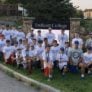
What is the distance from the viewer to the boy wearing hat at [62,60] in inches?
703

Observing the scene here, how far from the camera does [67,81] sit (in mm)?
16734

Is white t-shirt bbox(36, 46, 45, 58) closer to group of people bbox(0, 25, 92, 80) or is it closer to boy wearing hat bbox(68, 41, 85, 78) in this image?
group of people bbox(0, 25, 92, 80)

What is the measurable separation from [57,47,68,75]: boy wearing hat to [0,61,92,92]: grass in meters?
0.25

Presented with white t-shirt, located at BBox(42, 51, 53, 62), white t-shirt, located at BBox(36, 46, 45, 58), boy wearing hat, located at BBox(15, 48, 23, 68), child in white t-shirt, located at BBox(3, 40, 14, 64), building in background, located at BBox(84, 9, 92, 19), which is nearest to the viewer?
white t-shirt, located at BBox(42, 51, 53, 62)

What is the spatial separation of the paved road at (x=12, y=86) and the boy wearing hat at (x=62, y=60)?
172 centimetres

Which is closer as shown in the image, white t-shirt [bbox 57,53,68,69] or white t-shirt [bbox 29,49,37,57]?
white t-shirt [bbox 57,53,68,69]

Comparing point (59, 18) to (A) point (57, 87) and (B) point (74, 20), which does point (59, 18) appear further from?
(A) point (57, 87)

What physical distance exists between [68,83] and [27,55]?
344cm

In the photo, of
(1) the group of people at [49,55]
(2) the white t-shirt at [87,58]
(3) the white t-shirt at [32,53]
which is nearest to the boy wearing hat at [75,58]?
(1) the group of people at [49,55]

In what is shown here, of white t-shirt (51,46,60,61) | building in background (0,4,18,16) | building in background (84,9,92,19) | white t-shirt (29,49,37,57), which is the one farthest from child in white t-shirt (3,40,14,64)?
building in background (0,4,18,16)

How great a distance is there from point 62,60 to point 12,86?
97.5 inches

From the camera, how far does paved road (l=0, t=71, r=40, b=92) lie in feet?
51.5

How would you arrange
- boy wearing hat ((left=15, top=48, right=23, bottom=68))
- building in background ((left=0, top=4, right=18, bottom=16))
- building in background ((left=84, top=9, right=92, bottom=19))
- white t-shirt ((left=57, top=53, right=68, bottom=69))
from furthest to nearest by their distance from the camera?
building in background ((left=0, top=4, right=18, bottom=16))
building in background ((left=84, top=9, right=92, bottom=19))
boy wearing hat ((left=15, top=48, right=23, bottom=68))
white t-shirt ((left=57, top=53, right=68, bottom=69))

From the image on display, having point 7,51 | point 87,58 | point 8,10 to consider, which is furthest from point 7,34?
point 8,10
